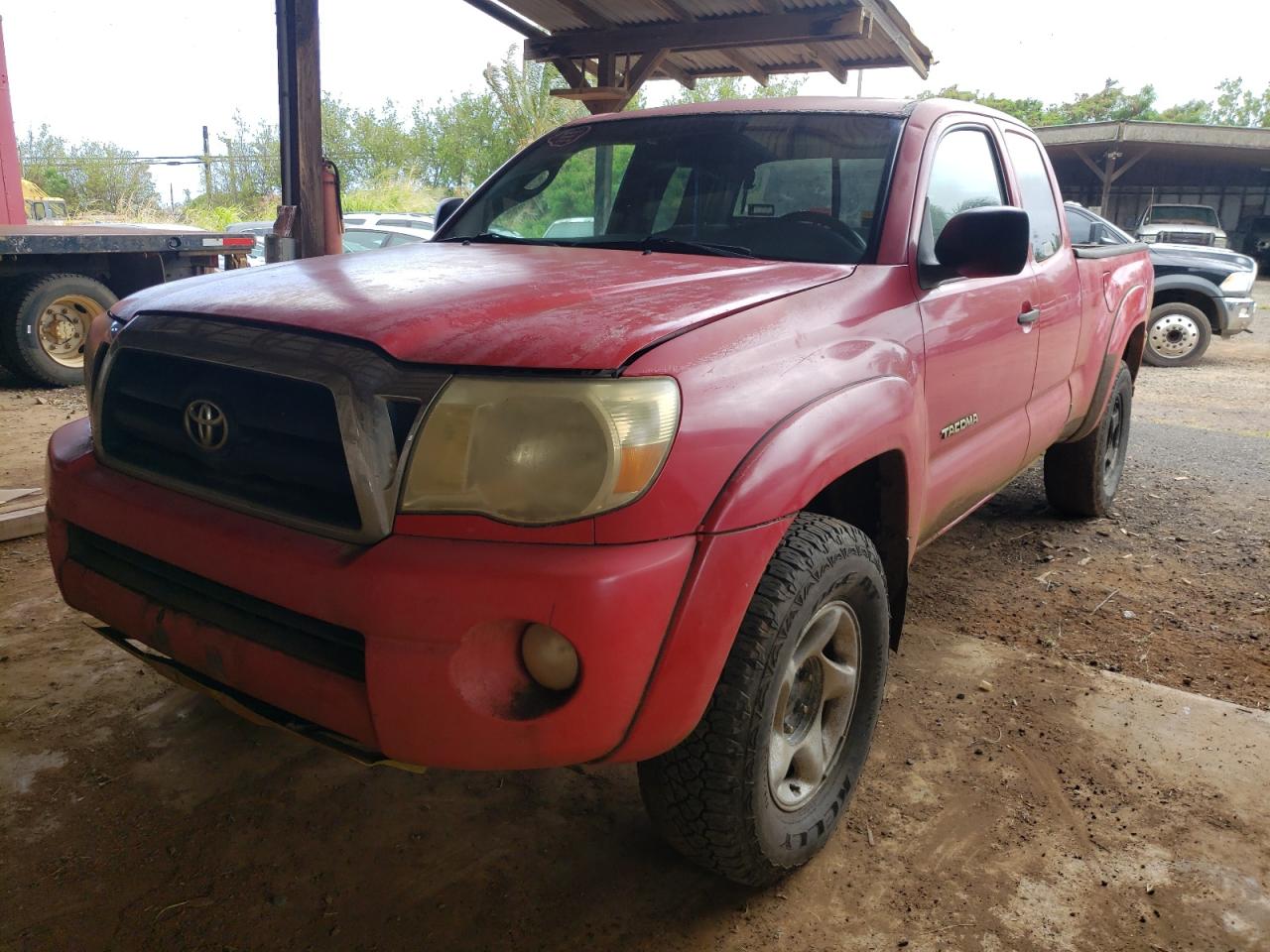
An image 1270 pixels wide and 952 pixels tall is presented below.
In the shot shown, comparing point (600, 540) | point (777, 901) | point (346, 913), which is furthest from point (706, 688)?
point (346, 913)

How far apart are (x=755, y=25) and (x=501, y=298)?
5673mm

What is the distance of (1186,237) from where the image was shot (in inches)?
645

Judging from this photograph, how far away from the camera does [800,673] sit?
6.93 ft

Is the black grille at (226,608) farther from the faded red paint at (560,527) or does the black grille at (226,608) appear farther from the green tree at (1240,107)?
the green tree at (1240,107)

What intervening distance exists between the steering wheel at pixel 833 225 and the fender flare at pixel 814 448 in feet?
1.49

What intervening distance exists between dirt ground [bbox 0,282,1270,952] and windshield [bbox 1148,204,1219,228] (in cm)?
1827

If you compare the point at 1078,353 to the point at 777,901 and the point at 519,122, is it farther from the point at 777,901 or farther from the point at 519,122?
the point at 519,122

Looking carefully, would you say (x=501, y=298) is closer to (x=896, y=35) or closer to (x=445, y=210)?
(x=445, y=210)

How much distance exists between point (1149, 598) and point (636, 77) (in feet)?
18.0

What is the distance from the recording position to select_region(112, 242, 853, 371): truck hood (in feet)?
5.34

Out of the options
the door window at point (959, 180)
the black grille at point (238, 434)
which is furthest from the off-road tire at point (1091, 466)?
the black grille at point (238, 434)

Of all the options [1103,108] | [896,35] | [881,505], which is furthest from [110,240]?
[1103,108]

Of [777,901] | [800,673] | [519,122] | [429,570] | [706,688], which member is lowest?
[777,901]

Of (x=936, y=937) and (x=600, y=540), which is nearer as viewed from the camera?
(x=600, y=540)
